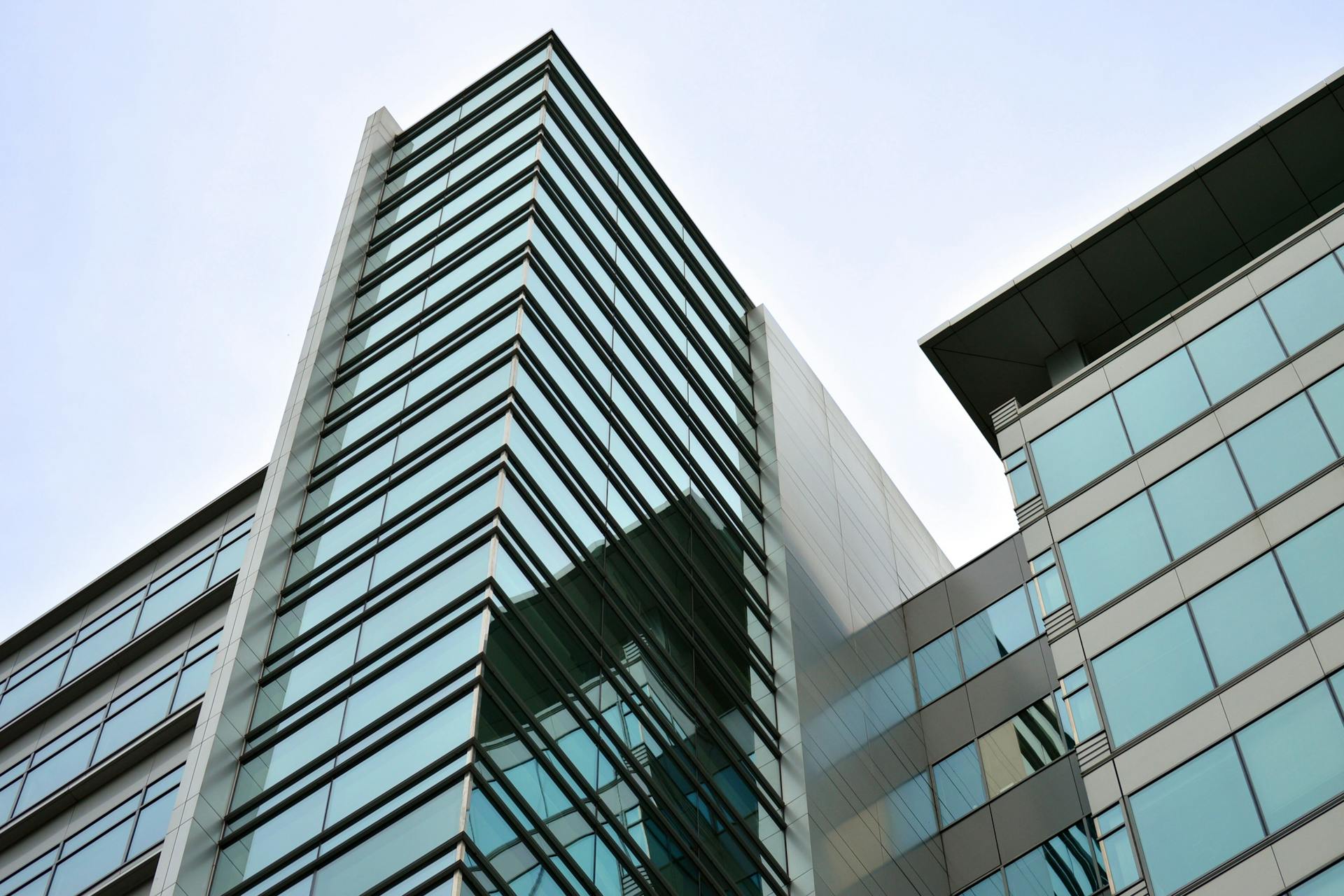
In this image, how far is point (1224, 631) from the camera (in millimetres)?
27797

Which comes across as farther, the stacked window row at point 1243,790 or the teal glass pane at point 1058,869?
the teal glass pane at point 1058,869

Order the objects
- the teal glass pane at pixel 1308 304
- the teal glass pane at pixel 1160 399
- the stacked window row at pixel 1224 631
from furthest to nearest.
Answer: the teal glass pane at pixel 1160 399, the teal glass pane at pixel 1308 304, the stacked window row at pixel 1224 631

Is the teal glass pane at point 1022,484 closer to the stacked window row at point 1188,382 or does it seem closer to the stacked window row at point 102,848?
the stacked window row at point 1188,382

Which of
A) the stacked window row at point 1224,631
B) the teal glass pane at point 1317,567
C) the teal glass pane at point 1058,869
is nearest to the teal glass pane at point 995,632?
the teal glass pane at point 1058,869

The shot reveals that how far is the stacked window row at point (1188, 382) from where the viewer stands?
104 feet

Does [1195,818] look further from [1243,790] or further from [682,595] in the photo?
[682,595]

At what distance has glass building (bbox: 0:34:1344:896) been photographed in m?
25.4

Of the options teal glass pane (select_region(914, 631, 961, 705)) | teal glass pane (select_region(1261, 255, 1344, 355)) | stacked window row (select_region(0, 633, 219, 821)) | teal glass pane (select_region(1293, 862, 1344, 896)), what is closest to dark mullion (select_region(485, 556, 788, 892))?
teal glass pane (select_region(1293, 862, 1344, 896))

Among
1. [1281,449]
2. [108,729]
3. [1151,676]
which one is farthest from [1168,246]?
[108,729]

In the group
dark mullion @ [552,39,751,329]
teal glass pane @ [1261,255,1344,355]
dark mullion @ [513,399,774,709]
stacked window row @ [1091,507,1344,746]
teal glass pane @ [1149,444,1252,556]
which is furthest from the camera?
dark mullion @ [552,39,751,329]

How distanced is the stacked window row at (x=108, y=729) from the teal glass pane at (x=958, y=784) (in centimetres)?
1609

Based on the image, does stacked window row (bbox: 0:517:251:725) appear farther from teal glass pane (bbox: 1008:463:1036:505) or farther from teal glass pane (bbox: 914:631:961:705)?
teal glass pane (bbox: 1008:463:1036:505)

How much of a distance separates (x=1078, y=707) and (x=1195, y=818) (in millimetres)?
3664

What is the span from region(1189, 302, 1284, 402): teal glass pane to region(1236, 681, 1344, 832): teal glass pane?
307 inches
